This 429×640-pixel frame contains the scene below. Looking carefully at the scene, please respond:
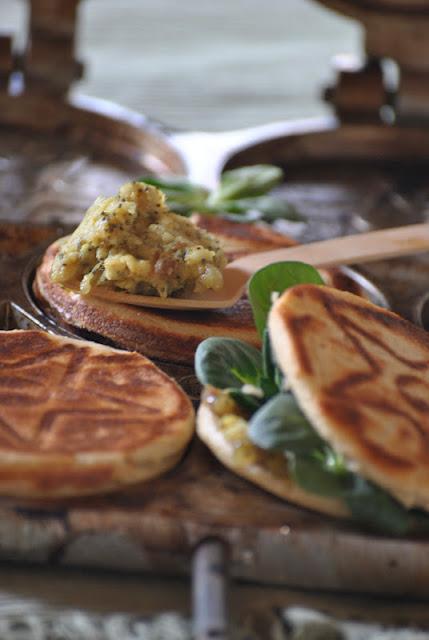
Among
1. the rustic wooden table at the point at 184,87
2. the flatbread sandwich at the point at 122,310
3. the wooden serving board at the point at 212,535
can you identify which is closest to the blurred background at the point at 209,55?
the rustic wooden table at the point at 184,87

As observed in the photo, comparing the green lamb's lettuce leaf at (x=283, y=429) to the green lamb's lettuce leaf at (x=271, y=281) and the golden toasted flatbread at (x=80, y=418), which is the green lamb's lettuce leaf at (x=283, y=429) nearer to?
the golden toasted flatbread at (x=80, y=418)

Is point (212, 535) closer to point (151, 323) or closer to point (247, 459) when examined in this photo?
point (247, 459)

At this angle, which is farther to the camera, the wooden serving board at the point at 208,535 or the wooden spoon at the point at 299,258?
the wooden spoon at the point at 299,258

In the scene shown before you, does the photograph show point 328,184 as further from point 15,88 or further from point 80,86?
point 80,86

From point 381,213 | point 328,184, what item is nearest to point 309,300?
point 381,213

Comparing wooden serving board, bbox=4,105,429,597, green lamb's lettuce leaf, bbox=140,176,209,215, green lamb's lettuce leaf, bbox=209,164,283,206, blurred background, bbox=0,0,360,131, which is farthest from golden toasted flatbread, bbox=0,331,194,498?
blurred background, bbox=0,0,360,131

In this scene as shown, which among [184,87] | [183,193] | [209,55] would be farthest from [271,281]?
[209,55]

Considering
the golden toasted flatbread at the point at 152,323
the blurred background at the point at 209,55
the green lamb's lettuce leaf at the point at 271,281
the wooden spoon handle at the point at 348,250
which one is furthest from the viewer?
the blurred background at the point at 209,55
